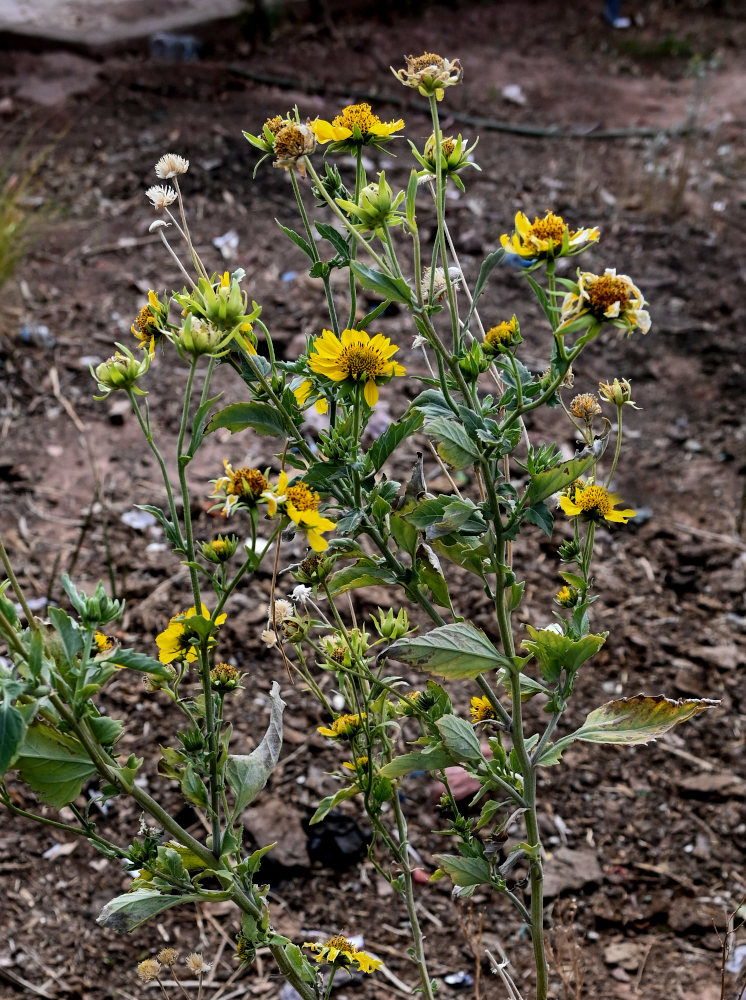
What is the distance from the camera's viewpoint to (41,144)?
175 inches

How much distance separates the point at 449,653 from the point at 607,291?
412mm

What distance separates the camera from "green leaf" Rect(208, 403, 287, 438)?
44.0 inches

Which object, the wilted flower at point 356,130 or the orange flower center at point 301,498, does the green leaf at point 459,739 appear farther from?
the wilted flower at point 356,130

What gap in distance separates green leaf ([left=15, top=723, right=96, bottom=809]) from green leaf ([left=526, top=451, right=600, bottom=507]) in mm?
571

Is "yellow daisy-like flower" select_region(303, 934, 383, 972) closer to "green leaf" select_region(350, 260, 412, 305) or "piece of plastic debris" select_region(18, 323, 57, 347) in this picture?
"green leaf" select_region(350, 260, 412, 305)

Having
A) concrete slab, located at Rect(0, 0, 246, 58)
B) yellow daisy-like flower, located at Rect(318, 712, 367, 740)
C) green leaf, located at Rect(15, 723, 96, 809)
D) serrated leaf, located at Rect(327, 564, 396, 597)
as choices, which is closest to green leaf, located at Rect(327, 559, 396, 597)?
serrated leaf, located at Rect(327, 564, 396, 597)

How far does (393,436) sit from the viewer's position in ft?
3.68

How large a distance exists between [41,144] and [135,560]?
2614mm

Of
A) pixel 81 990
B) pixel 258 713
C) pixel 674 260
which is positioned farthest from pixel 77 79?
pixel 81 990

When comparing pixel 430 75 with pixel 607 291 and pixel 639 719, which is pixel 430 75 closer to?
pixel 607 291

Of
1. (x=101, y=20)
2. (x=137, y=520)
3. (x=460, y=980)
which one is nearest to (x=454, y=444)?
(x=460, y=980)

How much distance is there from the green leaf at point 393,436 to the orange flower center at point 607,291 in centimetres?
23

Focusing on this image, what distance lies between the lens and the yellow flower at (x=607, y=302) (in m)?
0.95

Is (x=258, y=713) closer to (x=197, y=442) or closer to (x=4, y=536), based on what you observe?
(x=4, y=536)
